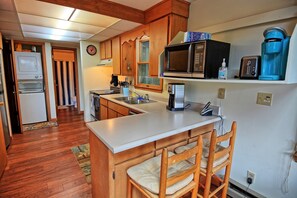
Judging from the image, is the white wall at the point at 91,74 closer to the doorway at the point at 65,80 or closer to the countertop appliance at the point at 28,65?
the countertop appliance at the point at 28,65

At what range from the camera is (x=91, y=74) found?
4.14m

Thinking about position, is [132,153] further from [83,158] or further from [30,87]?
[30,87]

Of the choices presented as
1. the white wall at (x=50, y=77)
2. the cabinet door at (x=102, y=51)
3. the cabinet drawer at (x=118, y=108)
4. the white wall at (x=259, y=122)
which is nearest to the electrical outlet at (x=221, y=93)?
the white wall at (x=259, y=122)

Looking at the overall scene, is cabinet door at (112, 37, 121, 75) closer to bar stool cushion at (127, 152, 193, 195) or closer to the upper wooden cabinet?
the upper wooden cabinet

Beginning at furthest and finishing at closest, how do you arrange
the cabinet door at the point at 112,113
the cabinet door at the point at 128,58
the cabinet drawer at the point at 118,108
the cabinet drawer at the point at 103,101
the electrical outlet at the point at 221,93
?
the cabinet drawer at the point at 103,101 → the cabinet door at the point at 128,58 → the cabinet door at the point at 112,113 → the cabinet drawer at the point at 118,108 → the electrical outlet at the point at 221,93

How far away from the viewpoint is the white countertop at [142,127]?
3.77ft

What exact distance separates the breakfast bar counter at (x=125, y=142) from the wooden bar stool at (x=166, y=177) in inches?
4.0

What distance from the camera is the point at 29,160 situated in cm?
248

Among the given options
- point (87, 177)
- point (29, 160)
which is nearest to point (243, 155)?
point (87, 177)

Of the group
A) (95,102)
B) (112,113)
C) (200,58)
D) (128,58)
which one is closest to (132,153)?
(200,58)

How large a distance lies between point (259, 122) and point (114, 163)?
142 centimetres

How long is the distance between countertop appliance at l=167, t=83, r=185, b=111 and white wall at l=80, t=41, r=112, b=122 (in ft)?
9.07

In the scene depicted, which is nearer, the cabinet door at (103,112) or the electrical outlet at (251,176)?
the electrical outlet at (251,176)

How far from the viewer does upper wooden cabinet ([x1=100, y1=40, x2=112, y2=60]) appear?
367cm
